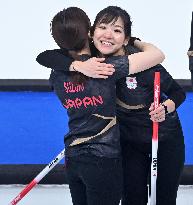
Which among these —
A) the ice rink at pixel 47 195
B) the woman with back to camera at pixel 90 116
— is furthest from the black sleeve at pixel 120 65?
the ice rink at pixel 47 195

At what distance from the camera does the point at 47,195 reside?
264cm

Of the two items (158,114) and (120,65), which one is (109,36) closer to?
(120,65)

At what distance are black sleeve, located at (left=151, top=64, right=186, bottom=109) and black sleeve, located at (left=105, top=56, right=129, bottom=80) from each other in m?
0.14

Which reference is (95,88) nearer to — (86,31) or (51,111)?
(86,31)

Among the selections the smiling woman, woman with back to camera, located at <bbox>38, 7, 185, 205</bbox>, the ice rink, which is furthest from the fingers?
the ice rink

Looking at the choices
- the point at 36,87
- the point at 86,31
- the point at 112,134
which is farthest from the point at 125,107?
the point at 36,87

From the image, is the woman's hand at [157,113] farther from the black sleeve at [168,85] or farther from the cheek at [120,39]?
the cheek at [120,39]

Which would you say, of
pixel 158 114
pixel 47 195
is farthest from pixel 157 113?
pixel 47 195

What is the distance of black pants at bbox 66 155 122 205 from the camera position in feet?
4.56

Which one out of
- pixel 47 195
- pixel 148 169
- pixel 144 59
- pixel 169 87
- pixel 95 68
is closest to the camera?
pixel 95 68

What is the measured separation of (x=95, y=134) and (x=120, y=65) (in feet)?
0.75

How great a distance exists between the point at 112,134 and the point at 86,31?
1.08ft

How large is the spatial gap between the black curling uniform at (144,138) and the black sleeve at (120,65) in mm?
82

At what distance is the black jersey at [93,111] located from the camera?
139 centimetres
